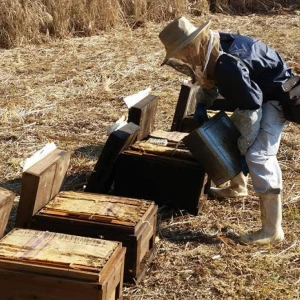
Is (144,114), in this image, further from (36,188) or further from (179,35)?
(36,188)

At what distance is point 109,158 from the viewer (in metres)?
4.74

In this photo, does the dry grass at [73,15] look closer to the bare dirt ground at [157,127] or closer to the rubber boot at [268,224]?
the bare dirt ground at [157,127]

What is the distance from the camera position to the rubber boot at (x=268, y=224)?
14.3 ft

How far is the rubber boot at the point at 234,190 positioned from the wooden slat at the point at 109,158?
0.85 meters

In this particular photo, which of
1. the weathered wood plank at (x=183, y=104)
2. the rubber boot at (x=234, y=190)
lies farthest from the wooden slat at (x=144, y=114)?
the rubber boot at (x=234, y=190)

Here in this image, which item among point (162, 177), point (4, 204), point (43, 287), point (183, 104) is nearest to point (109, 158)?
point (162, 177)

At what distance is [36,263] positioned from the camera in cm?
321

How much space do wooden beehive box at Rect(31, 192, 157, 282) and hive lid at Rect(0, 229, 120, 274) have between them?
27cm

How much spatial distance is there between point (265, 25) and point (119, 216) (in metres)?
8.36

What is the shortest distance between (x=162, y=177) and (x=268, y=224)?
0.83 m

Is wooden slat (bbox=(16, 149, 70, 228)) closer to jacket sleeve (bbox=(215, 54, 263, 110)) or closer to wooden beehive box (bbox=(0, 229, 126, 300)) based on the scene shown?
wooden beehive box (bbox=(0, 229, 126, 300))

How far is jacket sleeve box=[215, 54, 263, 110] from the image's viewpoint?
4113 millimetres

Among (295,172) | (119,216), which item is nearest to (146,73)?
(295,172)

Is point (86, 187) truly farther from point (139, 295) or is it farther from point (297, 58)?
point (297, 58)
